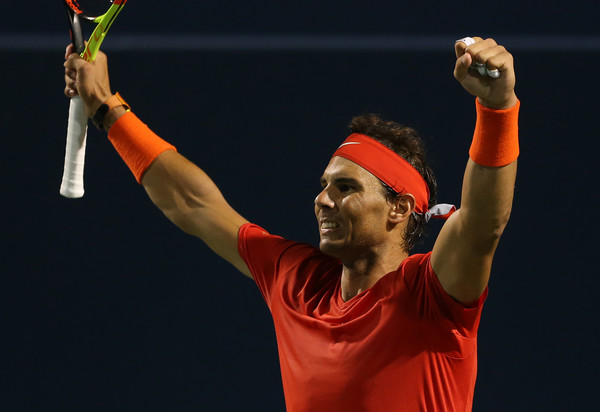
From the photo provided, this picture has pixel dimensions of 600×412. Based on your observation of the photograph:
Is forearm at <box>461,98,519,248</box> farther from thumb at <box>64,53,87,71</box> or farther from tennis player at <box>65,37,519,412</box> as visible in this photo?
thumb at <box>64,53,87,71</box>

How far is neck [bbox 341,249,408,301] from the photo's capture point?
1.96 metres

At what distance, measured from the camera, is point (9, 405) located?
3.35 m

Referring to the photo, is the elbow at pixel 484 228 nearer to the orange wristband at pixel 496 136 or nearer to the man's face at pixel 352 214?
the orange wristband at pixel 496 136

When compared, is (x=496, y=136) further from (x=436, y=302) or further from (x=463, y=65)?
(x=436, y=302)

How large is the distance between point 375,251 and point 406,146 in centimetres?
26

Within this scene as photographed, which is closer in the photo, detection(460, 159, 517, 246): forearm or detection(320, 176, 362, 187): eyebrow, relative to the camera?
detection(460, 159, 517, 246): forearm

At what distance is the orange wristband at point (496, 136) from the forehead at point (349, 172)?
17.8 inches

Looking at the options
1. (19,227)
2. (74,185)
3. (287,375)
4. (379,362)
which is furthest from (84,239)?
(379,362)

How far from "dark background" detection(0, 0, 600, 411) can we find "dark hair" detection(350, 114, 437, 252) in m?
1.15

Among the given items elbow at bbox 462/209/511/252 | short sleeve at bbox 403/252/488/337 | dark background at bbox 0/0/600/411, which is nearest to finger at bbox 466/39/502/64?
elbow at bbox 462/209/511/252

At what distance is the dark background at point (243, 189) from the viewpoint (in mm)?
3275

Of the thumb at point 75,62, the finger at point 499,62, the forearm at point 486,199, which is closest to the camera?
the finger at point 499,62

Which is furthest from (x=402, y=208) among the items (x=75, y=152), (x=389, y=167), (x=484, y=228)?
(x=75, y=152)

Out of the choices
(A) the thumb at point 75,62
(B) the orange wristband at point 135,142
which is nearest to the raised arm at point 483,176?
(B) the orange wristband at point 135,142
